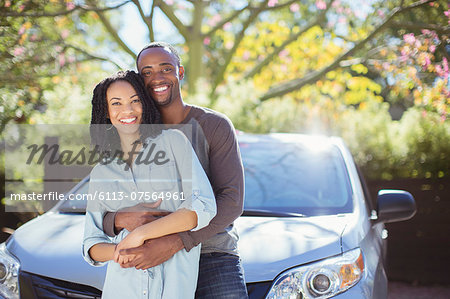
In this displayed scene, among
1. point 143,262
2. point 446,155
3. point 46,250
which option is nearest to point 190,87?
point 446,155

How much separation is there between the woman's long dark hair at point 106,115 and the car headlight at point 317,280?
0.92 meters

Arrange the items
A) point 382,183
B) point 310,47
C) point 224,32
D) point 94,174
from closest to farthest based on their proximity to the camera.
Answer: point 94,174, point 382,183, point 310,47, point 224,32

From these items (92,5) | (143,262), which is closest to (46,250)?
(143,262)

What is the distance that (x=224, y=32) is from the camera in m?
11.1

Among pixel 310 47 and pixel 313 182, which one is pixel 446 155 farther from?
pixel 310 47

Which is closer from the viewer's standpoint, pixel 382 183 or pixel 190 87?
pixel 382 183

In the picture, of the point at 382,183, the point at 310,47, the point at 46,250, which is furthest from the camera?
the point at 310,47

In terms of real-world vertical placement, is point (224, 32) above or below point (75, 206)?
above

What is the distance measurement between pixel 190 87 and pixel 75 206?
4.92m

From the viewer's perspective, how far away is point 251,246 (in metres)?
2.62

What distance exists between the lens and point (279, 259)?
252cm

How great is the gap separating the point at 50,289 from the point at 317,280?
4.25 ft

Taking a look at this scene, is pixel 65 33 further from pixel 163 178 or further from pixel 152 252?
pixel 152 252

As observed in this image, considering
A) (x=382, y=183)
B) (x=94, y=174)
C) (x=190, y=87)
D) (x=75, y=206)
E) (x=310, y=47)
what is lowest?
(x=382, y=183)
